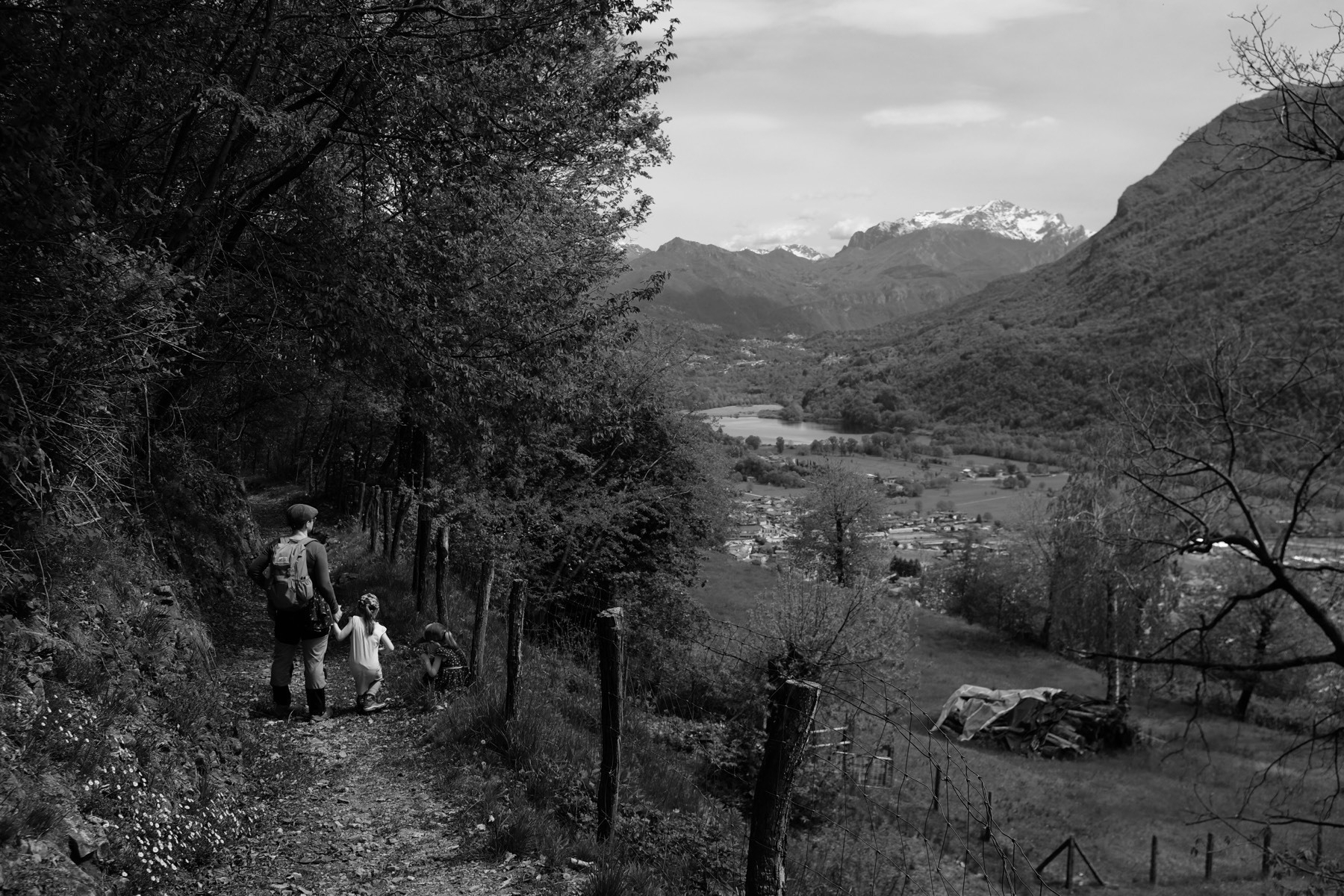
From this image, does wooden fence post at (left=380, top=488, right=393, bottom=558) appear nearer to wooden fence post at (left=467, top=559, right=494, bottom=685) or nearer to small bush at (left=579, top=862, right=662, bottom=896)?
wooden fence post at (left=467, top=559, right=494, bottom=685)

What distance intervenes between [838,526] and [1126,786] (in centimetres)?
2383

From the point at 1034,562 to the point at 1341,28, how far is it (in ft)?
177

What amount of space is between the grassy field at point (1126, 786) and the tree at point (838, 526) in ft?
17.6

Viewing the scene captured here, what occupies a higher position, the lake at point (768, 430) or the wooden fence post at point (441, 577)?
the lake at point (768, 430)

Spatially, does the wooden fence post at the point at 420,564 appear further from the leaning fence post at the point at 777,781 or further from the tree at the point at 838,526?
the tree at the point at 838,526

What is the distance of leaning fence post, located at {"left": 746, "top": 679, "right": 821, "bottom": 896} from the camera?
186 inches

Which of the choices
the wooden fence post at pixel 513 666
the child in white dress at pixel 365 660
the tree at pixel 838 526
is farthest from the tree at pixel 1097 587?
the child in white dress at pixel 365 660

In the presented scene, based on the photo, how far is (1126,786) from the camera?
32.8 metres

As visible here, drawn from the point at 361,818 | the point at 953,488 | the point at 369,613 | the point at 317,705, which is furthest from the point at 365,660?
the point at 953,488

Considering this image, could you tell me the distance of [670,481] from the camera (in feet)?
83.0

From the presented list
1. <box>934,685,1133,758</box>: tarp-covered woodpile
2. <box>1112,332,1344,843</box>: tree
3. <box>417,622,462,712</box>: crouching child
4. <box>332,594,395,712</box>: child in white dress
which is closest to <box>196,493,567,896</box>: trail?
<box>332,594,395,712</box>: child in white dress

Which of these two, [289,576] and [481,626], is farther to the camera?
[481,626]

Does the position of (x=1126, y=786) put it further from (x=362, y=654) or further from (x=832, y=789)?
(x=362, y=654)

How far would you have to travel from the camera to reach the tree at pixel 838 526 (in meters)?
52.9
